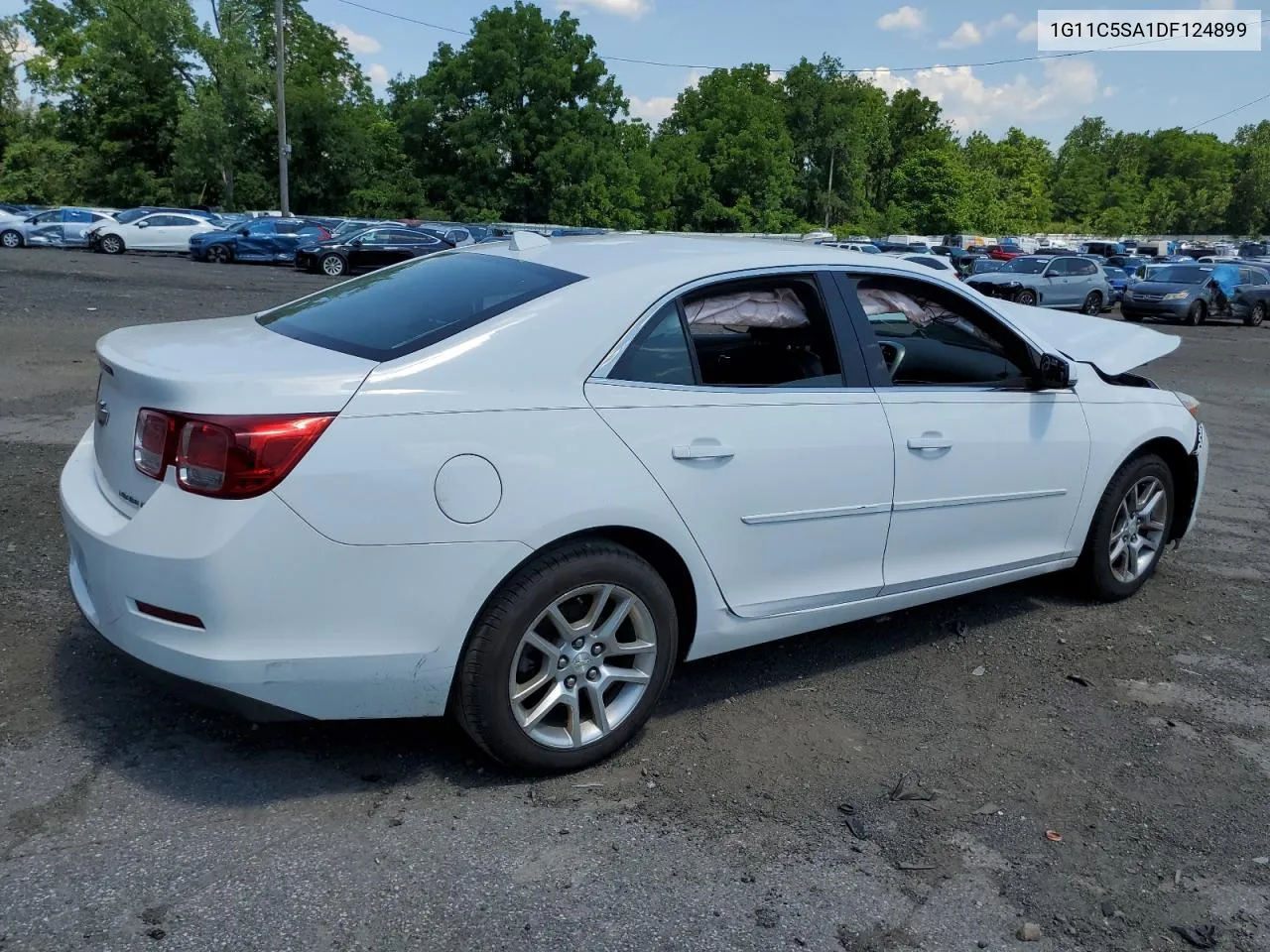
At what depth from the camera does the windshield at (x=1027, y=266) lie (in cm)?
2720

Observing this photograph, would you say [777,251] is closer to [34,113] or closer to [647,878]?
[647,878]

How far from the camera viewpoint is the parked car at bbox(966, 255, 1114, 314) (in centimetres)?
2628

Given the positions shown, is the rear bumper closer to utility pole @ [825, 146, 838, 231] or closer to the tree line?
the tree line

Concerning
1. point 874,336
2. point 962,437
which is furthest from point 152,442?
point 962,437

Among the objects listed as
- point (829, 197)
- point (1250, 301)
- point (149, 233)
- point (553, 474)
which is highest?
point (829, 197)

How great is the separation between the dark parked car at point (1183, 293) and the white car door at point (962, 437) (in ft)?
78.8

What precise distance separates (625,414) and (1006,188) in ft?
349

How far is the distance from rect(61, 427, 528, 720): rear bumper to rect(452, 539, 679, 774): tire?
9 centimetres

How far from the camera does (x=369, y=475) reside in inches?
116

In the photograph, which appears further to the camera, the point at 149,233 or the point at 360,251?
the point at 149,233

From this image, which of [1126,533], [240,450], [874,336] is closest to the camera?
[240,450]

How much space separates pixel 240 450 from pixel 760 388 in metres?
1.73

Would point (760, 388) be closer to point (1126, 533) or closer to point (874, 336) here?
point (874, 336)

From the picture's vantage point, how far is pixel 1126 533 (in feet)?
17.1
